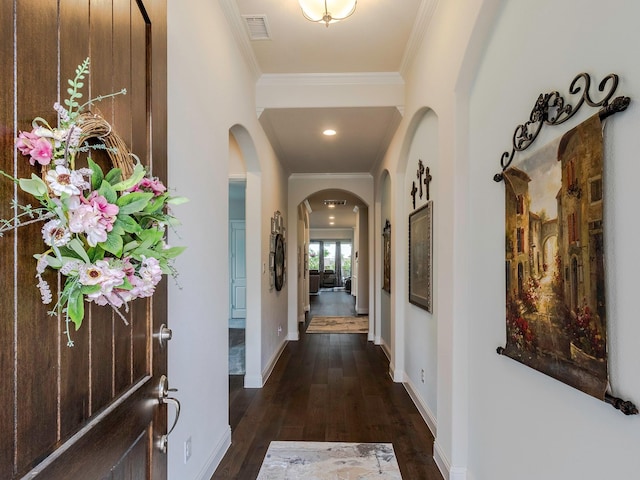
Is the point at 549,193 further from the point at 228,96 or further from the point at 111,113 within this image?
the point at 228,96

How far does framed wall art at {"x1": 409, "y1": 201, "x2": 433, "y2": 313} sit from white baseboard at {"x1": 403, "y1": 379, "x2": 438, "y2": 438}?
0.81m

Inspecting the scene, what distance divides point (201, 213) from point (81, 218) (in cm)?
147

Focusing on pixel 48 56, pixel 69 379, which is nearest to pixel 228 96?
pixel 48 56

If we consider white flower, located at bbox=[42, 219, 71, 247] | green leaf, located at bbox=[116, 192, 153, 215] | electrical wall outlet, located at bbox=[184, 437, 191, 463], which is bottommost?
electrical wall outlet, located at bbox=[184, 437, 191, 463]

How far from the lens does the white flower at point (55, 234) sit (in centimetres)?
74

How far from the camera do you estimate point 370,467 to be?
2523 millimetres

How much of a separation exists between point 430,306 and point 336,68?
2215 mm

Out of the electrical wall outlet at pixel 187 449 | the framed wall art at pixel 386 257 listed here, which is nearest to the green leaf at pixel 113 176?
the electrical wall outlet at pixel 187 449

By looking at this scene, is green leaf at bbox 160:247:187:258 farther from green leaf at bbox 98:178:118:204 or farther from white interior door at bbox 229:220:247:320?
white interior door at bbox 229:220:247:320

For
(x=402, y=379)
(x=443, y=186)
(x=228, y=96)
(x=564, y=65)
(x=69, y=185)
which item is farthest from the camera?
(x=402, y=379)

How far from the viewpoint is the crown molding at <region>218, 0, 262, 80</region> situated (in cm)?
257

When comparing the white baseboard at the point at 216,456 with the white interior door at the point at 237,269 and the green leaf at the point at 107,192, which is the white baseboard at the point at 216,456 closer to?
the green leaf at the point at 107,192

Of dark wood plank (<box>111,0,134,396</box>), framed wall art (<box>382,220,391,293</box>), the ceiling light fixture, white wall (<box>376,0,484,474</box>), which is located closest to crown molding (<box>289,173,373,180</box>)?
framed wall art (<box>382,220,391,293</box>)

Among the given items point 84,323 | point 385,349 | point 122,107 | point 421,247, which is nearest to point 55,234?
point 84,323
